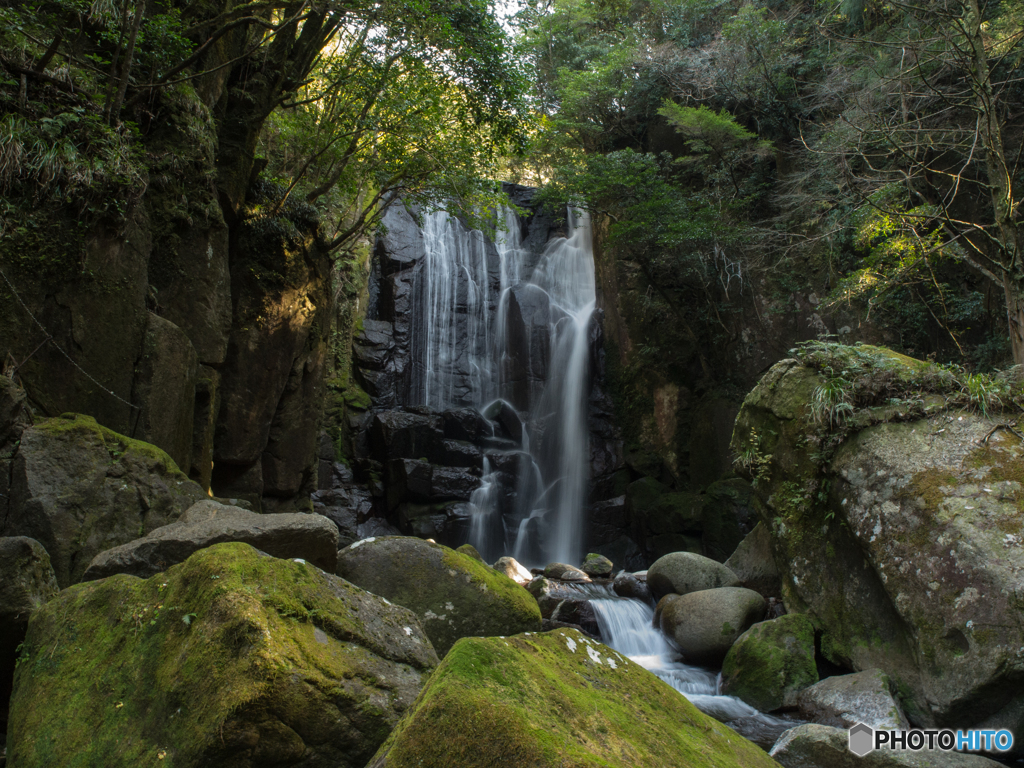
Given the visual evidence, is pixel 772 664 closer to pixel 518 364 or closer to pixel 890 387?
pixel 890 387

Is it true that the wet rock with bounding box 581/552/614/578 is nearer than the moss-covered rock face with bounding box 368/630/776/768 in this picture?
No

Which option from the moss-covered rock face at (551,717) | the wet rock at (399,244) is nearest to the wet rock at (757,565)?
the moss-covered rock face at (551,717)

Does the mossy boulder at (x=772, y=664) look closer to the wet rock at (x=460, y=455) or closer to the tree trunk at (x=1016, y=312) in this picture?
the tree trunk at (x=1016, y=312)

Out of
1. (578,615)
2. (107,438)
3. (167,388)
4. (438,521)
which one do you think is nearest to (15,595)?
(107,438)

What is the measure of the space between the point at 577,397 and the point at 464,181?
7495 mm

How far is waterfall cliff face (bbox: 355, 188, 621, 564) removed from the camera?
1437 cm

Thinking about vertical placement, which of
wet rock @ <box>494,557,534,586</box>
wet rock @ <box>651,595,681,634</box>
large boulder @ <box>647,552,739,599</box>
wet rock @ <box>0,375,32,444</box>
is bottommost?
wet rock @ <box>494,557,534,586</box>

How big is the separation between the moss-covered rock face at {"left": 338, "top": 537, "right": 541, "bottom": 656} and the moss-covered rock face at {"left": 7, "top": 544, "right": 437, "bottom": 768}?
5.79 ft

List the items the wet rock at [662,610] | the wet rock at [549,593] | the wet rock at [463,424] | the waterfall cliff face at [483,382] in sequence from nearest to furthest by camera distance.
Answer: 1. the wet rock at [662,610]
2. the wet rock at [549,593]
3. the waterfall cliff face at [483,382]
4. the wet rock at [463,424]

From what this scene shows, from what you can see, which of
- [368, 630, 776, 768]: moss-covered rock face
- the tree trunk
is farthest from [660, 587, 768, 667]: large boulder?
[368, 630, 776, 768]: moss-covered rock face

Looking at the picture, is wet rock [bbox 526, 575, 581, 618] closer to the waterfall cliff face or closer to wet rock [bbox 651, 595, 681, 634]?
wet rock [bbox 651, 595, 681, 634]

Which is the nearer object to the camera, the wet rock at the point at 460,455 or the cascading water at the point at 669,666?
the cascading water at the point at 669,666

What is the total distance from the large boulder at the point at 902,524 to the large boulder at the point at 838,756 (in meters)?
1.05

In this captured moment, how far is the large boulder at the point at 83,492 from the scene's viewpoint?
4344mm
